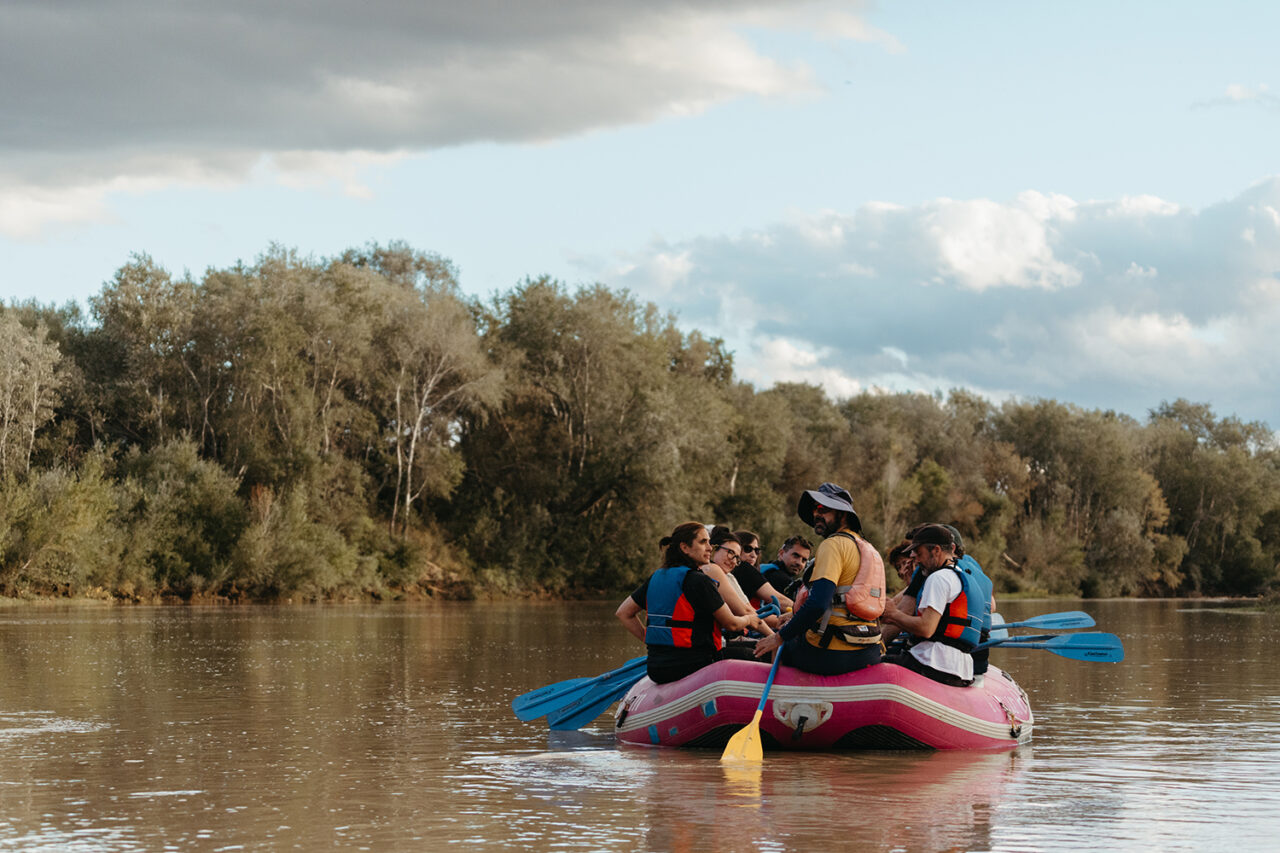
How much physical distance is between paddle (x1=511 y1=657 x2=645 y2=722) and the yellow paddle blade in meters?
2.20

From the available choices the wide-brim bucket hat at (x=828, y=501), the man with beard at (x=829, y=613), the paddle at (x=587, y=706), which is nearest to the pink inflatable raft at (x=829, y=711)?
the man with beard at (x=829, y=613)

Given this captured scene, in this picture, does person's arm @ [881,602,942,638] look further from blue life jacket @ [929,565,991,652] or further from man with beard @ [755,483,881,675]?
man with beard @ [755,483,881,675]

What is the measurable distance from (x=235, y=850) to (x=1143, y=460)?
66.9m

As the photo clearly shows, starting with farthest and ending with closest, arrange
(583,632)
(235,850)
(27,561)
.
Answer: (27,561) → (583,632) → (235,850)

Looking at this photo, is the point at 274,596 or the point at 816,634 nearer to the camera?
the point at 816,634

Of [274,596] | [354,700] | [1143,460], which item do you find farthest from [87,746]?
[1143,460]

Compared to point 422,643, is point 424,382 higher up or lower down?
higher up

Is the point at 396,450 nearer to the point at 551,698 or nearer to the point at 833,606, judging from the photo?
the point at 551,698

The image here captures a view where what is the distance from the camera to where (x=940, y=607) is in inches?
396

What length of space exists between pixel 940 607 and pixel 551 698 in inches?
131

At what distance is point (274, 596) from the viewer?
129 ft

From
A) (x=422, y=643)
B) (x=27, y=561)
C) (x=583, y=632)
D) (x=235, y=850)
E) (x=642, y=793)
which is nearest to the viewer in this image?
(x=235, y=850)

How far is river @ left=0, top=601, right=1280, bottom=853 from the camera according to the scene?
686cm

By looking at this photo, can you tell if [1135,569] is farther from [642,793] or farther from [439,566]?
[642,793]
